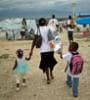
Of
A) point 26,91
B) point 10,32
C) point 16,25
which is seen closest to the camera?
point 26,91

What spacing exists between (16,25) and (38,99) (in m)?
34.9

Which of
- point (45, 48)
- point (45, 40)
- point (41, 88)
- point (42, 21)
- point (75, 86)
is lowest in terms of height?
point (41, 88)

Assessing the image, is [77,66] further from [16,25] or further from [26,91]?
[16,25]

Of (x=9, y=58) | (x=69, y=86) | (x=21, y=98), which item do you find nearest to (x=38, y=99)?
(x=21, y=98)

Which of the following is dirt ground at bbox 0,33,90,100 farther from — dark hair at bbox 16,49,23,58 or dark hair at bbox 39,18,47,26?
dark hair at bbox 39,18,47,26

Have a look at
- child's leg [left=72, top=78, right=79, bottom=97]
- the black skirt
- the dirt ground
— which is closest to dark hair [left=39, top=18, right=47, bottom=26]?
the black skirt

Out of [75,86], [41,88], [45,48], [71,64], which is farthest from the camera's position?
[45,48]

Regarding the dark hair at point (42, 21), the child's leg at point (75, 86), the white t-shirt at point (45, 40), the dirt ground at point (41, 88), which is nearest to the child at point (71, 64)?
the child's leg at point (75, 86)

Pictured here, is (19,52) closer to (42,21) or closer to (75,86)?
(42,21)

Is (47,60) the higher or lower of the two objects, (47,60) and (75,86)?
the higher

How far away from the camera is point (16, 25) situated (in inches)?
1738

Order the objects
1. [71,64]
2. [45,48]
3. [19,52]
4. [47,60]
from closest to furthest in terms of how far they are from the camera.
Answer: [71,64], [19,52], [45,48], [47,60]

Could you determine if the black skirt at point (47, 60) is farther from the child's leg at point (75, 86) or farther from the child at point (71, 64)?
the child's leg at point (75, 86)

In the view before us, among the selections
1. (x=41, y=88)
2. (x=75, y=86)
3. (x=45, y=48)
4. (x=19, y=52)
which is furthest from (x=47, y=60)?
(x=75, y=86)
